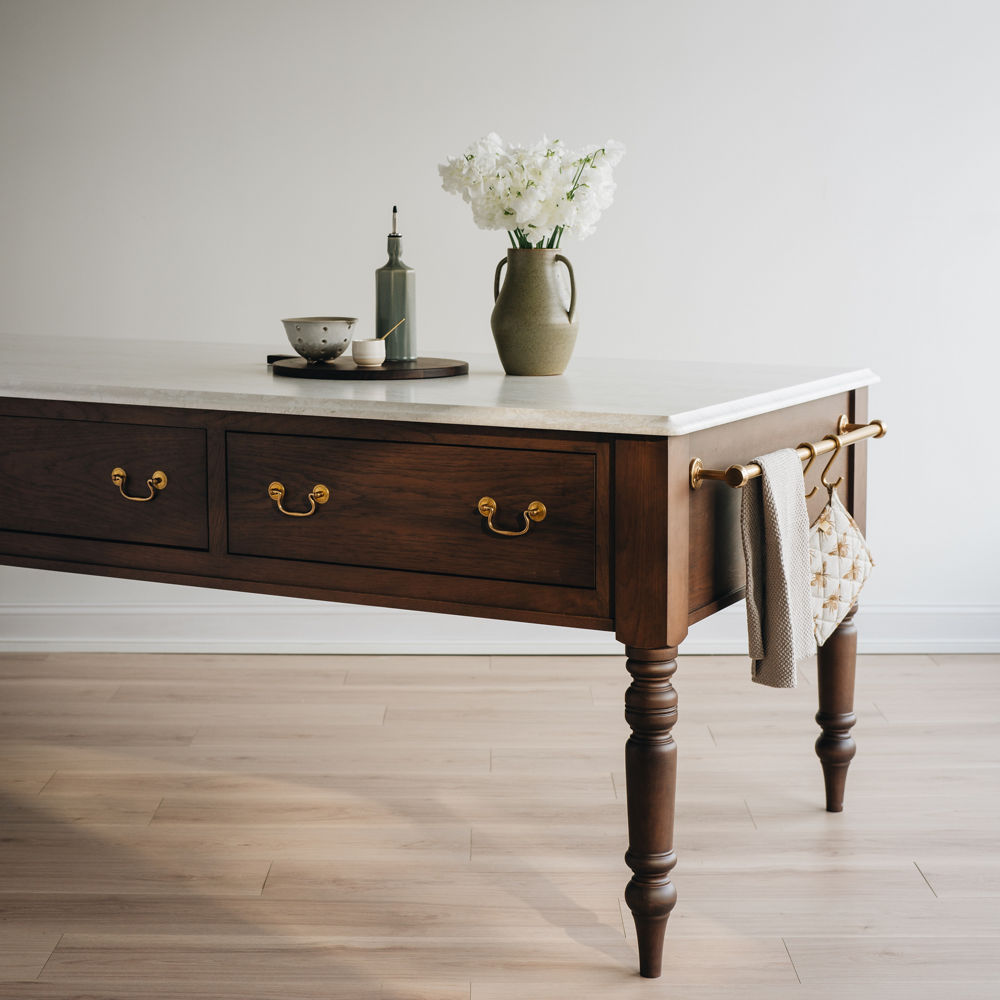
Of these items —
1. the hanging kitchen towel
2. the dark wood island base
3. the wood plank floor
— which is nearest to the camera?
the dark wood island base

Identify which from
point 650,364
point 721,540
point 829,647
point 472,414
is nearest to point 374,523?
point 472,414

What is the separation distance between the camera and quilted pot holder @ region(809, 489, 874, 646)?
1.87 meters

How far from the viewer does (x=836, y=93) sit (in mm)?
3123

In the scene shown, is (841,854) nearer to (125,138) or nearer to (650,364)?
(650,364)

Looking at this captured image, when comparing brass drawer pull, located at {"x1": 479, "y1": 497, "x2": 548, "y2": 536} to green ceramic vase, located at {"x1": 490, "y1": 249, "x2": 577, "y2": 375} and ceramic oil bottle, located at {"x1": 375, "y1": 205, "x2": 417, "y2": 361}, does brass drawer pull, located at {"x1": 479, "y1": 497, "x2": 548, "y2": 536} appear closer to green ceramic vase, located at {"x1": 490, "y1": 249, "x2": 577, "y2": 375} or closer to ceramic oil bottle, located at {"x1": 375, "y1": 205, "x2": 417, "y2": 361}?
green ceramic vase, located at {"x1": 490, "y1": 249, "x2": 577, "y2": 375}

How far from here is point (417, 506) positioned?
1.64m

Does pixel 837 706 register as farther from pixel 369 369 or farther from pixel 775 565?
pixel 369 369

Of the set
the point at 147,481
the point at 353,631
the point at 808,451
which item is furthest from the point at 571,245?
the point at 147,481

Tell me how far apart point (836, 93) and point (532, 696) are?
1671 mm

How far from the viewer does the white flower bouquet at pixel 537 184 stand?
6.19 ft

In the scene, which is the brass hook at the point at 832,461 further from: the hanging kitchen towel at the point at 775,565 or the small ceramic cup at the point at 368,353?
the small ceramic cup at the point at 368,353

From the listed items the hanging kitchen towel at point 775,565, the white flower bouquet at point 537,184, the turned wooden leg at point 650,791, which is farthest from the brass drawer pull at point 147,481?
the hanging kitchen towel at point 775,565

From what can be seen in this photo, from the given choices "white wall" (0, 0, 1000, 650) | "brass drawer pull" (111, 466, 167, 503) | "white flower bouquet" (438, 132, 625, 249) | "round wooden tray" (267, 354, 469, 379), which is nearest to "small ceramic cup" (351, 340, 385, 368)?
"round wooden tray" (267, 354, 469, 379)

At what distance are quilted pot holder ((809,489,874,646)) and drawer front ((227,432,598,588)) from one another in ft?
1.54
